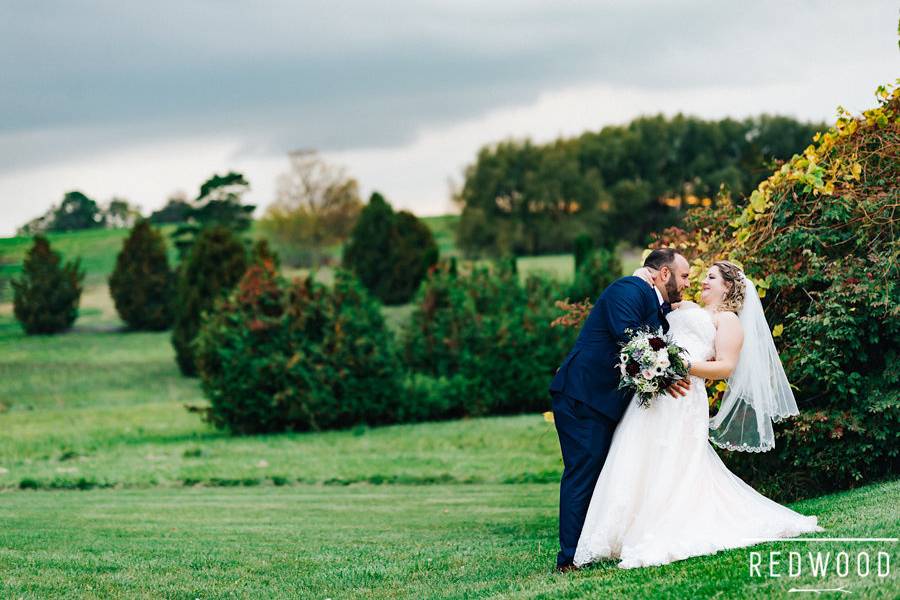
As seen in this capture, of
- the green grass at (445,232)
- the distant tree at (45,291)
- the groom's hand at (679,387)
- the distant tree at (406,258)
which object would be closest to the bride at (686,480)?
the groom's hand at (679,387)

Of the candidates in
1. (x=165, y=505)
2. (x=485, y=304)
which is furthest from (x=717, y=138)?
(x=165, y=505)

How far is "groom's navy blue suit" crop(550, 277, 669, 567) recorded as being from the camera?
704cm

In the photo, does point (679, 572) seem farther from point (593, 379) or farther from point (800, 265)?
point (800, 265)

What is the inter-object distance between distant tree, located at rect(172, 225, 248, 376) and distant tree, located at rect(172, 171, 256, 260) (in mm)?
18465

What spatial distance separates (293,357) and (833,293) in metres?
16.4

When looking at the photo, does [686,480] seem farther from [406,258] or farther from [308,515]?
[406,258]

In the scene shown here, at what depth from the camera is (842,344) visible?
8.57m

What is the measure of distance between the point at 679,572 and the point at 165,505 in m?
9.10

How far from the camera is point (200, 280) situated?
37562mm

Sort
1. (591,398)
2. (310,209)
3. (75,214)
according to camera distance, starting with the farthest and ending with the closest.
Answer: (75,214) < (310,209) < (591,398)

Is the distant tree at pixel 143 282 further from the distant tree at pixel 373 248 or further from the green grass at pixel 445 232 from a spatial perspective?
the green grass at pixel 445 232

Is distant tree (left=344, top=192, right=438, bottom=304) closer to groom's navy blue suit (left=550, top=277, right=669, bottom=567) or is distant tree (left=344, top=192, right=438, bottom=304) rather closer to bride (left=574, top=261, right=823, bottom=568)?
bride (left=574, top=261, right=823, bottom=568)

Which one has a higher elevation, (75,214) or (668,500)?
(75,214)

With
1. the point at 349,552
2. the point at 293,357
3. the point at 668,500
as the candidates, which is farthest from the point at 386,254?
the point at 668,500
